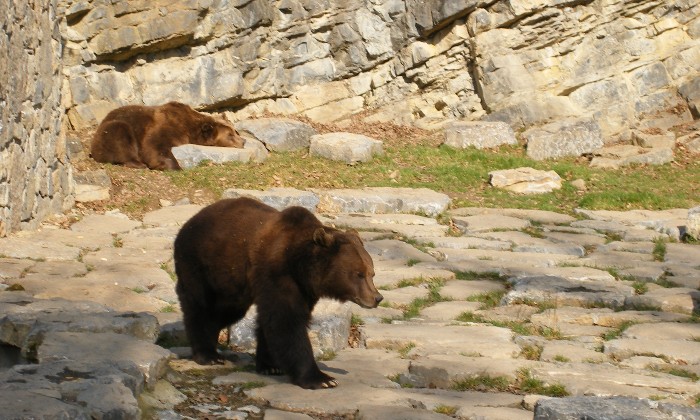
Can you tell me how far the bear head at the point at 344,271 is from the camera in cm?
582

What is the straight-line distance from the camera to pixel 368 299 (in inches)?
231

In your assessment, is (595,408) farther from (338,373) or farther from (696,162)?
(696,162)

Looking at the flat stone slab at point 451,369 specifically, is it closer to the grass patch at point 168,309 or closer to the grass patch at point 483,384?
the grass patch at point 483,384

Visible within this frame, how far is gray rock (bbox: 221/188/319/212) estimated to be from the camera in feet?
39.9

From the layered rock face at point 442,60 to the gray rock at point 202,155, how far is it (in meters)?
3.95

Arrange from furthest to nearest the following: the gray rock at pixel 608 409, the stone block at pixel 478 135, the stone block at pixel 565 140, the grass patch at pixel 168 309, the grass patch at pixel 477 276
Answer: the stone block at pixel 478 135 < the stone block at pixel 565 140 < the grass patch at pixel 477 276 < the grass patch at pixel 168 309 < the gray rock at pixel 608 409

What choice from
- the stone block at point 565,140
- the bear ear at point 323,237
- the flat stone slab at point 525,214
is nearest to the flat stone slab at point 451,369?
the bear ear at point 323,237

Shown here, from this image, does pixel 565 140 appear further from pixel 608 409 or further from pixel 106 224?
pixel 608 409

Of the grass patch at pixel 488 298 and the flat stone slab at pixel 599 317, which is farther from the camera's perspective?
the grass patch at pixel 488 298

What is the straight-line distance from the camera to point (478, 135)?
1780 cm

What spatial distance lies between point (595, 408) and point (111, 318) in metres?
2.99

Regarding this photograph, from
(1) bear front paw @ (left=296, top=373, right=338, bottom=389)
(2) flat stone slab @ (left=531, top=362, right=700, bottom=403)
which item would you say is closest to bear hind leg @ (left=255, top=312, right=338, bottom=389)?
(1) bear front paw @ (left=296, top=373, right=338, bottom=389)

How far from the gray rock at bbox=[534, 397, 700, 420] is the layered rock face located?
49.0 feet

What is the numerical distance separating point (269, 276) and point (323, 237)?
0.39 meters
